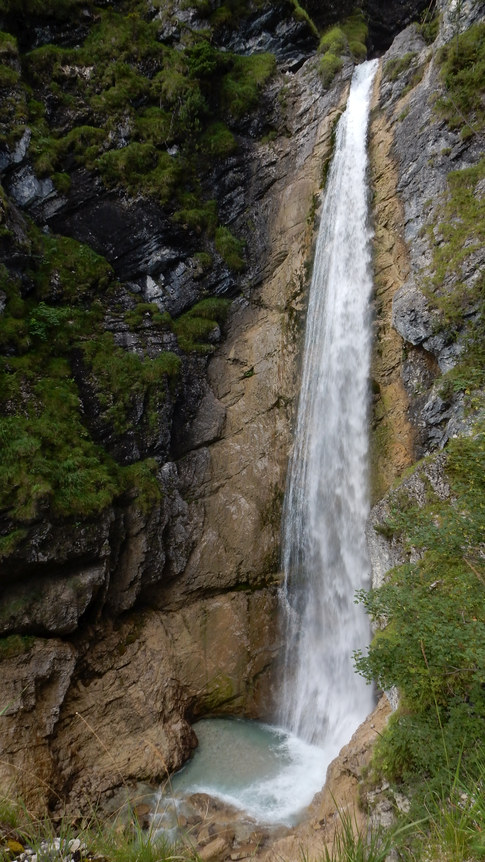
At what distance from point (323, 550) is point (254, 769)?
442cm

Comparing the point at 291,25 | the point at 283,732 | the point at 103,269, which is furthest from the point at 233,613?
the point at 291,25

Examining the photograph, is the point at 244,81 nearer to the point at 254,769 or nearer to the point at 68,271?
the point at 68,271

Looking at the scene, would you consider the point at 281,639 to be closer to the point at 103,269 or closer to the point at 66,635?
the point at 66,635

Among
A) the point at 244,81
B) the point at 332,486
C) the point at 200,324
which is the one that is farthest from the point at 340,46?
the point at 332,486

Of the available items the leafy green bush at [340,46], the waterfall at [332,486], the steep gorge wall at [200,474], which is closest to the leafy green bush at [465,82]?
the steep gorge wall at [200,474]

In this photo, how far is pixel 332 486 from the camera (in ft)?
36.1

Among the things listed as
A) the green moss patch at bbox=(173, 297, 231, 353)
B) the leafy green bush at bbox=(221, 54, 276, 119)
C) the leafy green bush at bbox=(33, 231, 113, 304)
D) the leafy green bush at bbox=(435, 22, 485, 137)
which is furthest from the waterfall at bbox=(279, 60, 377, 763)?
the leafy green bush at bbox=(33, 231, 113, 304)

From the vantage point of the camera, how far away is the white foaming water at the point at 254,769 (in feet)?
23.8

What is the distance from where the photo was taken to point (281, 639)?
10758 mm

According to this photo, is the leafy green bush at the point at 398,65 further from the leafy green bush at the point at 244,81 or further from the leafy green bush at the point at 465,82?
the leafy green bush at the point at 244,81

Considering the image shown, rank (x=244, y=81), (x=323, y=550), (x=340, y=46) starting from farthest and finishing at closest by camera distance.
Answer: (x=244, y=81), (x=340, y=46), (x=323, y=550)

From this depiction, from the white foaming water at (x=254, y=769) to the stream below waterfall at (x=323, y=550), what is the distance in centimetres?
2

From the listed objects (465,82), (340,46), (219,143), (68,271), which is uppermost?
(340,46)

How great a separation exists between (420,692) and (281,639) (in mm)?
6482
